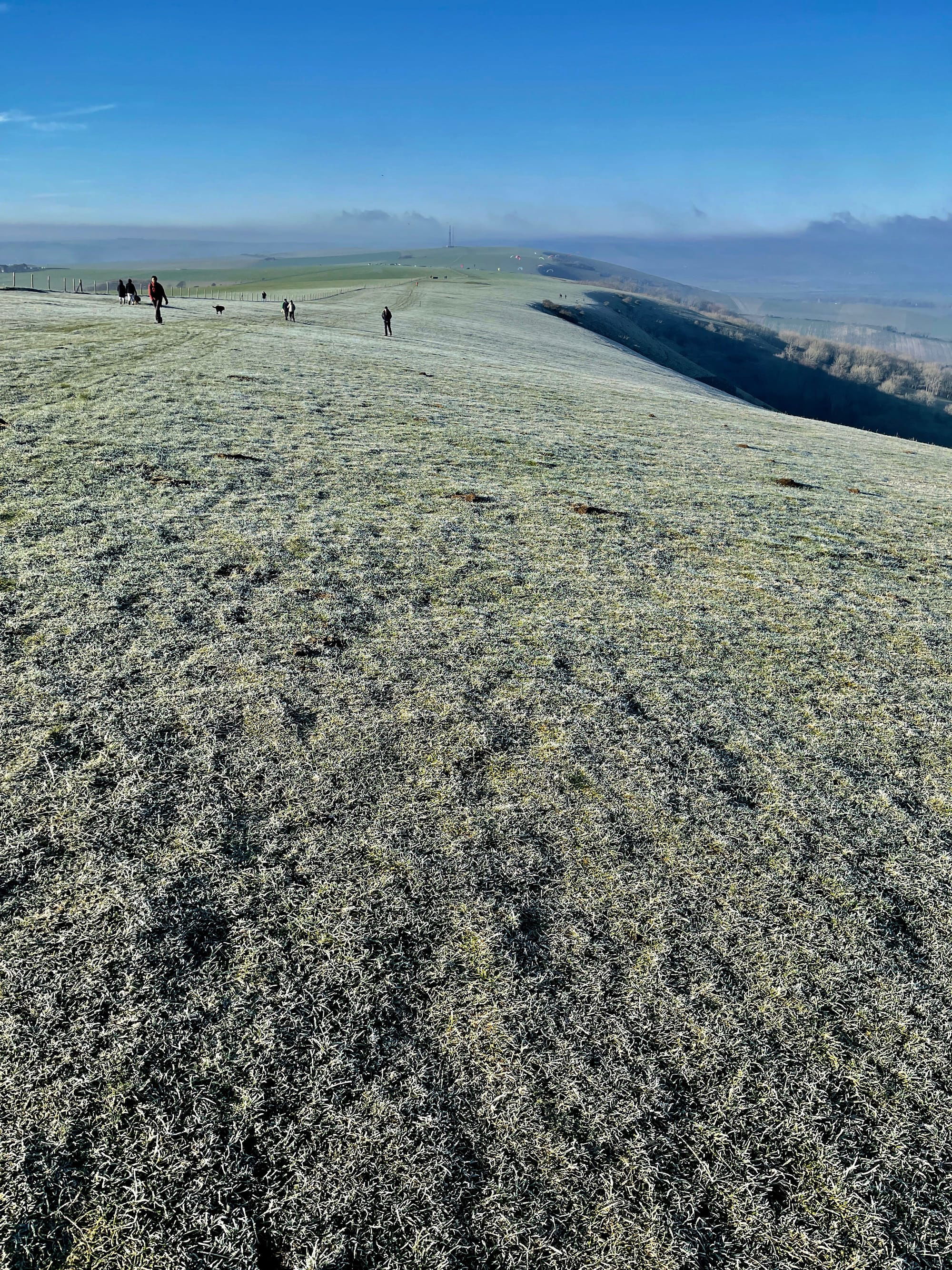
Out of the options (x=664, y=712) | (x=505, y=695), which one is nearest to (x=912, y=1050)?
(x=664, y=712)

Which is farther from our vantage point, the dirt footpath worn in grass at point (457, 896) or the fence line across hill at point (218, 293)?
the fence line across hill at point (218, 293)

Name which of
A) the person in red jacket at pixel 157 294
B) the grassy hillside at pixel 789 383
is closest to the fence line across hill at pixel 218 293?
the person in red jacket at pixel 157 294

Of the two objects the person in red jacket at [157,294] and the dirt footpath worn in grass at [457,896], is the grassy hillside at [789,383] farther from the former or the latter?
the dirt footpath worn in grass at [457,896]

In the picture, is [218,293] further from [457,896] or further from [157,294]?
[457,896]

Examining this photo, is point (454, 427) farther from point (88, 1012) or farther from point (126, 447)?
point (88, 1012)

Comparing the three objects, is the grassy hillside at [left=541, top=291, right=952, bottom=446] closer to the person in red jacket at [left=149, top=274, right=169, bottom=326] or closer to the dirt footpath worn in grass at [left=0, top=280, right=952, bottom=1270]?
the person in red jacket at [left=149, top=274, right=169, bottom=326]

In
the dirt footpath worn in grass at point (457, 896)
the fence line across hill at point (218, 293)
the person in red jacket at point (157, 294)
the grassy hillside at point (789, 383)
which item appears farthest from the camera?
the grassy hillside at point (789, 383)

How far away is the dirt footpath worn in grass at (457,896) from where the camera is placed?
336cm

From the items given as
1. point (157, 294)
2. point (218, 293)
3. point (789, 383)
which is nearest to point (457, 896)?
point (157, 294)

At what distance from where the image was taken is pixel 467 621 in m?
8.90

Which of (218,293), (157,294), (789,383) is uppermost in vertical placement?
(218,293)

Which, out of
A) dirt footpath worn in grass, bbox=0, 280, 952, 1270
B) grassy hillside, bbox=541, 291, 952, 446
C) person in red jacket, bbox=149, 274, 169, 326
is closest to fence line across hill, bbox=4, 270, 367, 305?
person in red jacket, bbox=149, 274, 169, 326

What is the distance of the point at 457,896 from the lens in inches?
194

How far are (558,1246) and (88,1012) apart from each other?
104 inches
